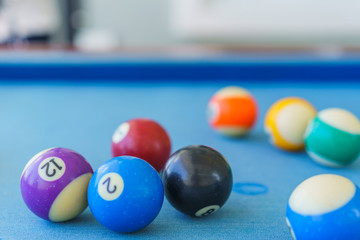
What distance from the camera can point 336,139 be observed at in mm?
1400

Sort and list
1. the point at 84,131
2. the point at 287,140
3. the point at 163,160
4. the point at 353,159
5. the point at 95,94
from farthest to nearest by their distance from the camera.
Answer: the point at 95,94 → the point at 84,131 → the point at 287,140 → the point at 353,159 → the point at 163,160

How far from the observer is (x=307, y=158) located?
1.51 m

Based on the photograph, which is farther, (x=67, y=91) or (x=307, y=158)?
(x=67, y=91)

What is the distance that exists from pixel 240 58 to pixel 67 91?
3.33 ft

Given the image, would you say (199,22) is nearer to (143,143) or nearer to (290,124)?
(290,124)

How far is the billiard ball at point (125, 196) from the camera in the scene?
0.93 meters

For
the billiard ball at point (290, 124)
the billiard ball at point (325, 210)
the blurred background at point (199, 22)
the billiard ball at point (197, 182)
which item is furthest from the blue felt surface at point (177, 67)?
the blurred background at point (199, 22)

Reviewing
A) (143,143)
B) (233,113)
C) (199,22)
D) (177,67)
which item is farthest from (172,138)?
(199,22)

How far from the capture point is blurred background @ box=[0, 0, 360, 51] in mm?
4984

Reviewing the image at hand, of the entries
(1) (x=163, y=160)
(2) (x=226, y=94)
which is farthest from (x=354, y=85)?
(1) (x=163, y=160)

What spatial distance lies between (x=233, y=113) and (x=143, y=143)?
A: 0.56 m

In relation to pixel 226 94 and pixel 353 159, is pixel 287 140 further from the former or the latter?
pixel 226 94

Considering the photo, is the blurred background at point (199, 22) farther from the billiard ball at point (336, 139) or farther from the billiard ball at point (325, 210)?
the billiard ball at point (325, 210)

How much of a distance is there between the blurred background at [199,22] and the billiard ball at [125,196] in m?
3.88
